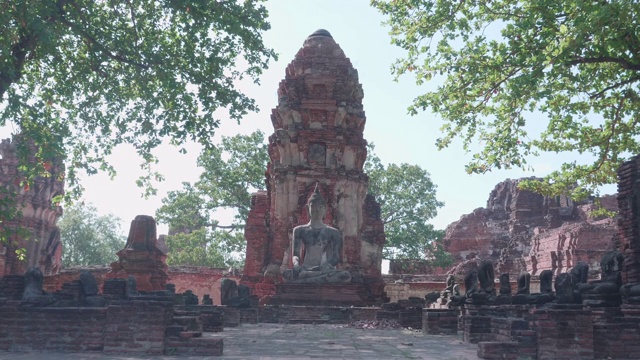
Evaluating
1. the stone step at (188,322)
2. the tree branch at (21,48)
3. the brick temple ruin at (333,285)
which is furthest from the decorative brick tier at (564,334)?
the tree branch at (21,48)

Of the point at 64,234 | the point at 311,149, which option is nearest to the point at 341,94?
the point at 311,149

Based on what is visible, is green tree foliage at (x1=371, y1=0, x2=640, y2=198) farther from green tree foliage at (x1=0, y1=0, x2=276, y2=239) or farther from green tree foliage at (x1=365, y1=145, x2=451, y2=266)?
green tree foliage at (x1=365, y1=145, x2=451, y2=266)

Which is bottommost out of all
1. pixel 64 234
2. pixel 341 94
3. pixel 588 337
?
pixel 588 337

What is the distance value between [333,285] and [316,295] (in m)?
0.56

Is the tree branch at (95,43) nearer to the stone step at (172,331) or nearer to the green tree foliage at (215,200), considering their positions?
the stone step at (172,331)

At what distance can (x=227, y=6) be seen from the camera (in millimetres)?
12445

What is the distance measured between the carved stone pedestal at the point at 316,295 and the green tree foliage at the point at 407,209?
53.5 ft

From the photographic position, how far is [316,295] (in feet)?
57.3

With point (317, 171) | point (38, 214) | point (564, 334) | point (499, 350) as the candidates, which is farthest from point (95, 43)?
point (38, 214)

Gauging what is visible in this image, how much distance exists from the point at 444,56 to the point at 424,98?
1.00 metres

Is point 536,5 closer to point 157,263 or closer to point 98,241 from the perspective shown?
point 157,263

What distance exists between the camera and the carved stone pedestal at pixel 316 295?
57.0ft

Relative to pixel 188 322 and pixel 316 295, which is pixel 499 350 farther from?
pixel 316 295

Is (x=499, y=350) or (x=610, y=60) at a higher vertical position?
(x=610, y=60)
